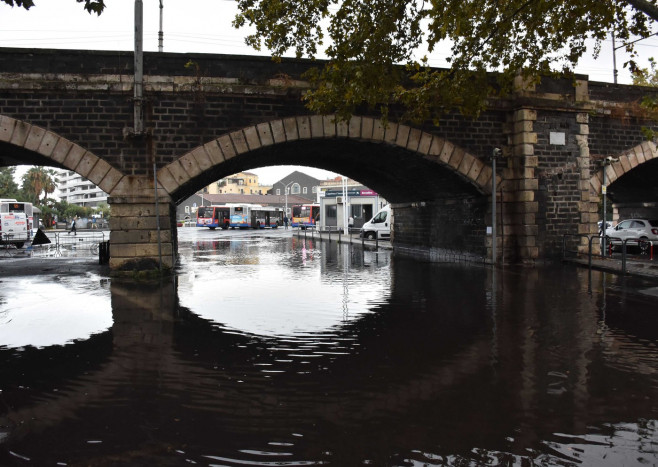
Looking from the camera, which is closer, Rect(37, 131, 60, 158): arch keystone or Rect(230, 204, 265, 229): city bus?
Rect(37, 131, 60, 158): arch keystone

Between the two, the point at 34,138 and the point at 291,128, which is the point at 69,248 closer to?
the point at 34,138

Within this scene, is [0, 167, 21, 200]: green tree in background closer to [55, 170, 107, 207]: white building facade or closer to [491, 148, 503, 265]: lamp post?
[55, 170, 107, 207]: white building facade

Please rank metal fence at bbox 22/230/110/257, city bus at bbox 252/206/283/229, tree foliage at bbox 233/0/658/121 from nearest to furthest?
1. tree foliage at bbox 233/0/658/121
2. metal fence at bbox 22/230/110/257
3. city bus at bbox 252/206/283/229

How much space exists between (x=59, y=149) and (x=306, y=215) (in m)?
51.0

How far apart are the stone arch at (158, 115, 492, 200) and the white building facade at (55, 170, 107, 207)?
108166 millimetres

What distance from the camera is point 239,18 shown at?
11422mm

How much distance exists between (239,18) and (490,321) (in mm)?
8254

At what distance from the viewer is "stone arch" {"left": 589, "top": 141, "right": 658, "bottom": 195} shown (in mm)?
16688

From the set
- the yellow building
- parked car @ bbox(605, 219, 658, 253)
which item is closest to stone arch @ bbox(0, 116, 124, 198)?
parked car @ bbox(605, 219, 658, 253)

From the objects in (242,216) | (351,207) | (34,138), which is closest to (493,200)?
(34,138)

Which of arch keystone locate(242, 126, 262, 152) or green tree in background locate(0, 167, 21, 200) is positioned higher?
green tree in background locate(0, 167, 21, 200)

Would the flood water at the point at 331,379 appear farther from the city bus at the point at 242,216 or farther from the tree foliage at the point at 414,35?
the city bus at the point at 242,216

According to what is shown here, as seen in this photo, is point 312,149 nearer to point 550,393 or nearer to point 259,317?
point 259,317

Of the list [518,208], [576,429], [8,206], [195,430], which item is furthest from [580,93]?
[8,206]
